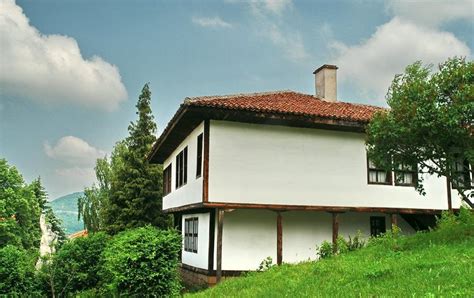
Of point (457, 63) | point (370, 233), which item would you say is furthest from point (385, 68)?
point (457, 63)

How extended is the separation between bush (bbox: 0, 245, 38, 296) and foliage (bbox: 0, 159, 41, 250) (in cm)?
2125

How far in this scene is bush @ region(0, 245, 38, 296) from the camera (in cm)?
1617

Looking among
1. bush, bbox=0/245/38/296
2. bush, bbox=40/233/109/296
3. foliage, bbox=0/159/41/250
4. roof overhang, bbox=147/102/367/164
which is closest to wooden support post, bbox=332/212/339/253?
roof overhang, bbox=147/102/367/164

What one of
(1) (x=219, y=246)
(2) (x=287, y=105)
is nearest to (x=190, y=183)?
(1) (x=219, y=246)

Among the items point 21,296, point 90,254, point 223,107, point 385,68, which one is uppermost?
point 385,68

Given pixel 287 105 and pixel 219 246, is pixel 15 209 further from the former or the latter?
pixel 287 105

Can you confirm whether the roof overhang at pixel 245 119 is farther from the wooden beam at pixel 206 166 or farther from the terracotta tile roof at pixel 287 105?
the wooden beam at pixel 206 166

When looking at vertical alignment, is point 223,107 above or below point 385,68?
below

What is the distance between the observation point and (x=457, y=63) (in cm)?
1233

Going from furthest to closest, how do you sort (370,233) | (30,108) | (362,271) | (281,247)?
(30,108) < (370,233) < (281,247) < (362,271)

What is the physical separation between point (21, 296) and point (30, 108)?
16.6 metres

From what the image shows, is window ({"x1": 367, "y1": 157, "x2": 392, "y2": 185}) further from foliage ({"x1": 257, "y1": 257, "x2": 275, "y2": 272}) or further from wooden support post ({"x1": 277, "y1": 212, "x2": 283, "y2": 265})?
foliage ({"x1": 257, "y1": 257, "x2": 275, "y2": 272})

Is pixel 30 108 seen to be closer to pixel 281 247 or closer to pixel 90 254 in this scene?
pixel 90 254

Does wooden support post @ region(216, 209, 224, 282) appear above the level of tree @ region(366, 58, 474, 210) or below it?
below
